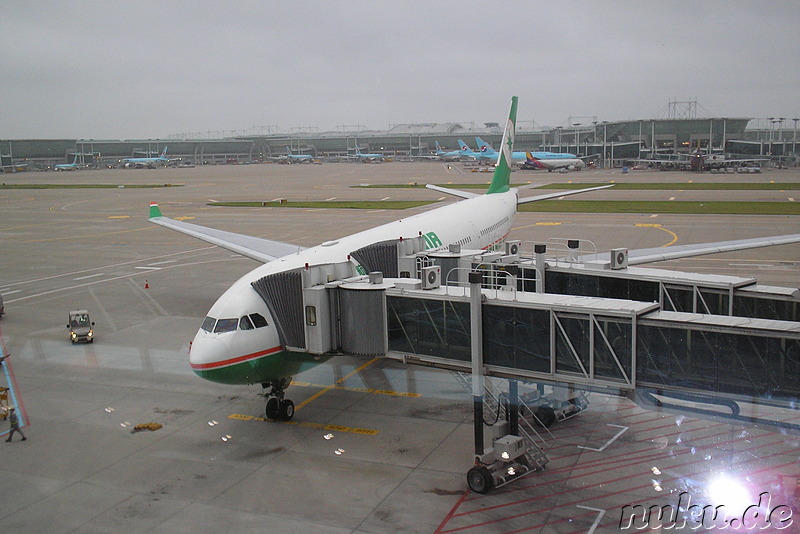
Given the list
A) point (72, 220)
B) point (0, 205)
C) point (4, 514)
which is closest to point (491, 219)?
point (4, 514)

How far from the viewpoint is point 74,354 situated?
84.9 ft

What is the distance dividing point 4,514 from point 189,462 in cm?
393

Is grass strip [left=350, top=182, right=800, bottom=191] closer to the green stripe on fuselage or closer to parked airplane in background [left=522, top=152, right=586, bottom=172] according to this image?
parked airplane in background [left=522, top=152, right=586, bottom=172]

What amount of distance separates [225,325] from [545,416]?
873 centimetres

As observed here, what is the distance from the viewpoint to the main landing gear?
19.0 m

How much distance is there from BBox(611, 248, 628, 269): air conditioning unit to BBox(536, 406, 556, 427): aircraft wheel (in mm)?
4510

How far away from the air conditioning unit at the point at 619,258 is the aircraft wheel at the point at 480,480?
7.76m

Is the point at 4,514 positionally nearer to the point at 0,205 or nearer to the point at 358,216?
the point at 358,216

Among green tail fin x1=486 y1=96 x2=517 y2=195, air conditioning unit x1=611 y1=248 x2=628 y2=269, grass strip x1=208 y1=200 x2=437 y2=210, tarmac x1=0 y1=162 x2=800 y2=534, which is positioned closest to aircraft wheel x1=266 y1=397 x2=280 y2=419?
tarmac x1=0 y1=162 x2=800 y2=534

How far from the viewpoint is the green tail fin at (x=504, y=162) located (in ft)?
138

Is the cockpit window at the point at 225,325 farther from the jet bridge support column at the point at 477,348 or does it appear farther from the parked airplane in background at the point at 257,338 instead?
the jet bridge support column at the point at 477,348

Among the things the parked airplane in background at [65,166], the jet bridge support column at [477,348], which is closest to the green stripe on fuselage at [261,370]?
the jet bridge support column at [477,348]

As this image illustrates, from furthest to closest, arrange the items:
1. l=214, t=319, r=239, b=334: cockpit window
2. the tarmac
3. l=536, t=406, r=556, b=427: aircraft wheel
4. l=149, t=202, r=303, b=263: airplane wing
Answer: l=149, t=202, r=303, b=263: airplane wing
l=214, t=319, r=239, b=334: cockpit window
l=536, t=406, r=556, b=427: aircraft wheel
the tarmac

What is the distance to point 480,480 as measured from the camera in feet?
47.0
